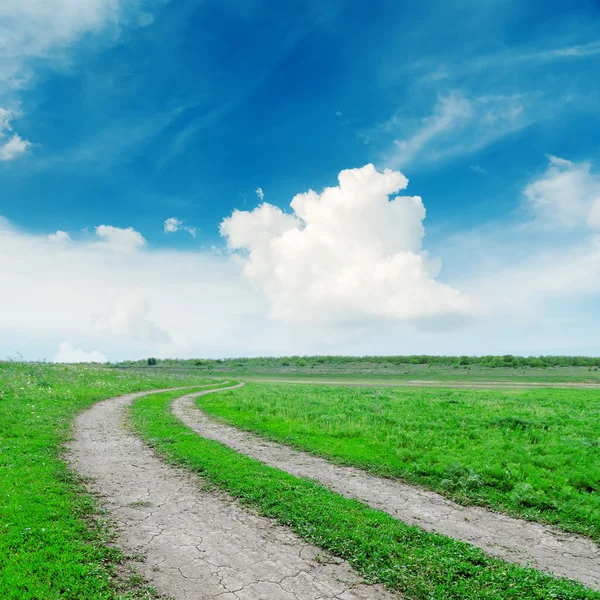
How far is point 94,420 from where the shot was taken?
74.2 ft

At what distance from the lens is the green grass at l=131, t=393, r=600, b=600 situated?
24.5 ft

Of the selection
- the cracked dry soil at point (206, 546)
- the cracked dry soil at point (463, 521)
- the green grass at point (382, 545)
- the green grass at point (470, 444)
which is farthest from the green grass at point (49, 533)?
the green grass at point (470, 444)

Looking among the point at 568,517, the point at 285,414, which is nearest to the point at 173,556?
the point at 568,517

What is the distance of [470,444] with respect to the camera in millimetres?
17156

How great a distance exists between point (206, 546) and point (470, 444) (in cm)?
1251

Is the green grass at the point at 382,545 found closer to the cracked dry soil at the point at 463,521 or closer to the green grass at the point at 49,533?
the cracked dry soil at the point at 463,521

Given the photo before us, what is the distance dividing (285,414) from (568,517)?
1583 centimetres

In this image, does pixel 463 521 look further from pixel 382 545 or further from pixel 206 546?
pixel 206 546

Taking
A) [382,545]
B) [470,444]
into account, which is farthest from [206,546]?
[470,444]

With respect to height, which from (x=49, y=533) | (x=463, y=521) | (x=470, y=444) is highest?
(x=49, y=533)

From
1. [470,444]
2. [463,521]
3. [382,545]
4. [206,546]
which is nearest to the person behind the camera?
[382,545]

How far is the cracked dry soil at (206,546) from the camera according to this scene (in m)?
7.33

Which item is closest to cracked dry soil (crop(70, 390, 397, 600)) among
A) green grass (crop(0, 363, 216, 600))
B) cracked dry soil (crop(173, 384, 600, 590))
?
green grass (crop(0, 363, 216, 600))

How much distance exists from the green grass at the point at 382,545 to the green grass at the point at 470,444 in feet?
11.3
